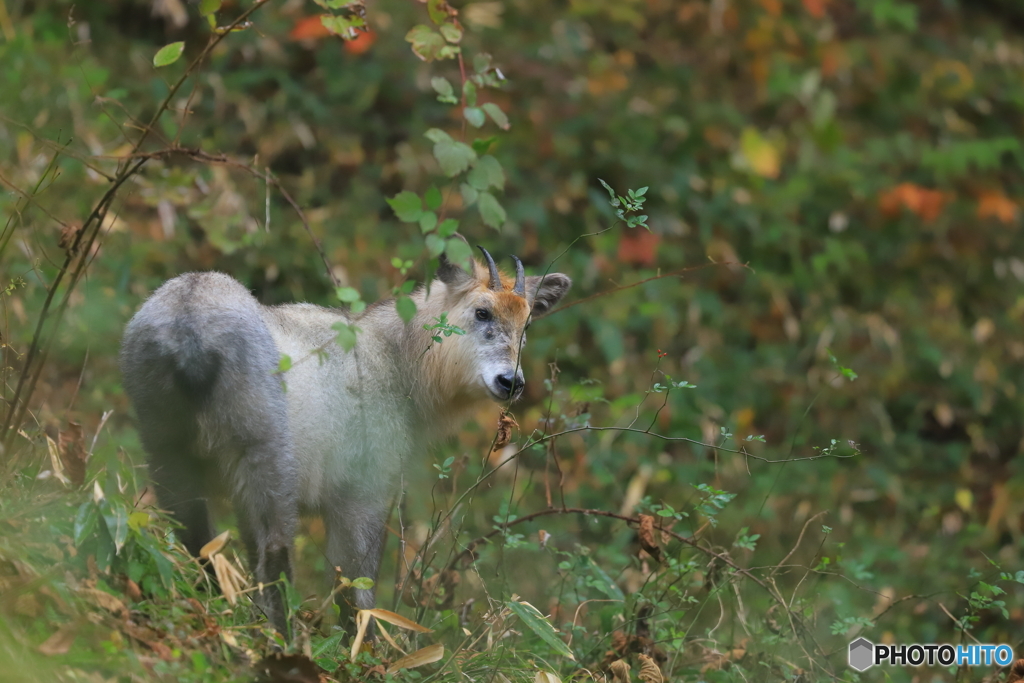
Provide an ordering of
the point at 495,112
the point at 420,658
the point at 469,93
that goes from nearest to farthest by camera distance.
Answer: the point at 469,93, the point at 495,112, the point at 420,658

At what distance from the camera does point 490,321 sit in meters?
5.08

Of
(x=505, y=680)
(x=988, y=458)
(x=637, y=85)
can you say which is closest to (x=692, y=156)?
(x=637, y=85)

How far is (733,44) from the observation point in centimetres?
1102

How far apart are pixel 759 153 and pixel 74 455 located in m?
8.19

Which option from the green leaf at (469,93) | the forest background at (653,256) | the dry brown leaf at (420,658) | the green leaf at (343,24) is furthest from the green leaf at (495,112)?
the dry brown leaf at (420,658)

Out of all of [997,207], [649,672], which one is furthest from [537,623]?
[997,207]

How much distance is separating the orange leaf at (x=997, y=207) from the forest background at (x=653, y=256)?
0.02 m

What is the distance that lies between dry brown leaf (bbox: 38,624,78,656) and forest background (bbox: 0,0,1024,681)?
3.36ft

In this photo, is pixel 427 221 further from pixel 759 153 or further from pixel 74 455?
pixel 759 153

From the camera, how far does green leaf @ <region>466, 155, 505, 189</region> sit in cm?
351

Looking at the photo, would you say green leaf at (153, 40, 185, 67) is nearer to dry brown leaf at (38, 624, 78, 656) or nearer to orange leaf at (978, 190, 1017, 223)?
dry brown leaf at (38, 624, 78, 656)

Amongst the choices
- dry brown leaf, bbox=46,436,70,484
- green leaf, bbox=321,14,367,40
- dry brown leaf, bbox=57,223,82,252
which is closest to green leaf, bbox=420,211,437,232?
green leaf, bbox=321,14,367,40

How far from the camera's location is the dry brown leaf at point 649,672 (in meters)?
4.14

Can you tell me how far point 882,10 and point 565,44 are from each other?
383 cm
